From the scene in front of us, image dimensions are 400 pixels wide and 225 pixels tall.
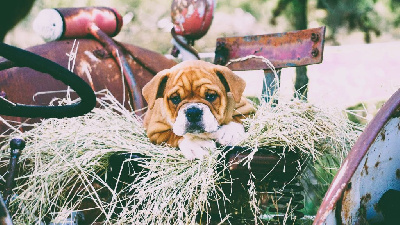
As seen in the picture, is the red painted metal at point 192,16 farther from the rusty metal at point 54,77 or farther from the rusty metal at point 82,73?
the rusty metal at point 54,77

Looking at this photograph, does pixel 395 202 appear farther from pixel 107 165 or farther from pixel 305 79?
pixel 305 79

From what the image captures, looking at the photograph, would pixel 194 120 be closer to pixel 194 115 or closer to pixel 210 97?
pixel 194 115

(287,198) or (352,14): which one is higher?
(352,14)

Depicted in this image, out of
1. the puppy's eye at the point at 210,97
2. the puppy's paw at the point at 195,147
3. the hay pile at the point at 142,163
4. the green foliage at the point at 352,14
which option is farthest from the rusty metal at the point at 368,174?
the green foliage at the point at 352,14

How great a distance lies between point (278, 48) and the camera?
2732 millimetres

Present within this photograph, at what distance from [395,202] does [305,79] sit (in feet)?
14.1

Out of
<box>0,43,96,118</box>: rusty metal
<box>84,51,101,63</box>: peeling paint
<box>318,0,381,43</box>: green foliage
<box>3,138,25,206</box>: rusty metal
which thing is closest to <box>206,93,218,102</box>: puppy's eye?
<box>0,43,96,118</box>: rusty metal

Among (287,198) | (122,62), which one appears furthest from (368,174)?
(122,62)

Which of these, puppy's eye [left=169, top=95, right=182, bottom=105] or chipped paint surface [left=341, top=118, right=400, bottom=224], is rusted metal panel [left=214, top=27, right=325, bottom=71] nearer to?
puppy's eye [left=169, top=95, right=182, bottom=105]

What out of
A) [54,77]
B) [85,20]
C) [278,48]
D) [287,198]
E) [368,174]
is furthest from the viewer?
A: [85,20]

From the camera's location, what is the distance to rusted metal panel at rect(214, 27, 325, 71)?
259 centimetres

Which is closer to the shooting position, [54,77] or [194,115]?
[54,77]

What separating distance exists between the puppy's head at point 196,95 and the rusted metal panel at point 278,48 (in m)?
0.78

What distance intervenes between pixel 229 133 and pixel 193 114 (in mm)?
Result: 235
